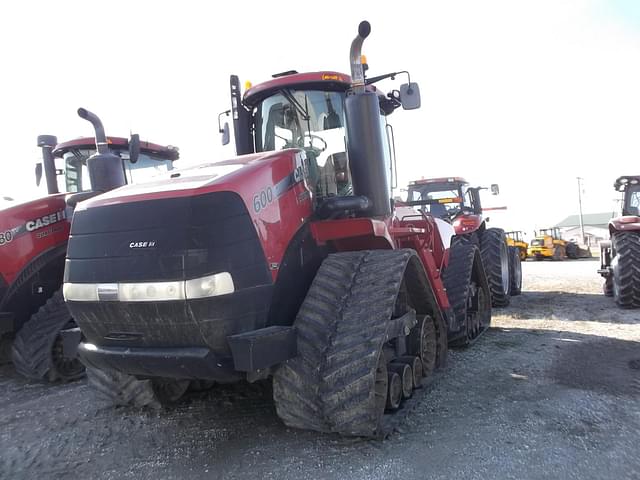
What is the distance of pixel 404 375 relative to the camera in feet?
12.4

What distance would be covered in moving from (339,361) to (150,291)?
117 cm

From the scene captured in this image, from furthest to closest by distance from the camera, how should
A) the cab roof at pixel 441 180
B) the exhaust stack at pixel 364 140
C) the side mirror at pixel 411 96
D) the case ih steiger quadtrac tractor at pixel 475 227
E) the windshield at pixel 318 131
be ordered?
1. the cab roof at pixel 441 180
2. the case ih steiger quadtrac tractor at pixel 475 227
3. the side mirror at pixel 411 96
4. the windshield at pixel 318 131
5. the exhaust stack at pixel 364 140

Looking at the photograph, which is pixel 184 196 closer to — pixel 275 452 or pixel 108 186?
pixel 275 452

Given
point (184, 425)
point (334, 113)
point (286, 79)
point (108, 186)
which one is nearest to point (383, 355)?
point (184, 425)

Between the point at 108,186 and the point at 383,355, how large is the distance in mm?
3488

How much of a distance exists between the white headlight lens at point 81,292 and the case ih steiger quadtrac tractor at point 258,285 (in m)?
0.02

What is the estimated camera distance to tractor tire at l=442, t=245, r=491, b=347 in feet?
18.9

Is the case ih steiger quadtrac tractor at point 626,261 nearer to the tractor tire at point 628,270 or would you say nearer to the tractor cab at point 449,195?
the tractor tire at point 628,270

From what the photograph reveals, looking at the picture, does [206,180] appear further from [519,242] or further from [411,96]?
[519,242]

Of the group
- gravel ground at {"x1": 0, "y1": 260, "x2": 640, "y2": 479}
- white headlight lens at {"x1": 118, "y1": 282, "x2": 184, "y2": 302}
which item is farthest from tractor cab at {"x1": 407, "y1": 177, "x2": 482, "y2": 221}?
white headlight lens at {"x1": 118, "y1": 282, "x2": 184, "y2": 302}

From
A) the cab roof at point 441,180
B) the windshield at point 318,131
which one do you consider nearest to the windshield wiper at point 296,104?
the windshield at point 318,131

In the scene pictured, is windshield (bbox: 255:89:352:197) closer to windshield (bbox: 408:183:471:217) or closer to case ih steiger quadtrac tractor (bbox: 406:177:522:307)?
case ih steiger quadtrac tractor (bbox: 406:177:522:307)

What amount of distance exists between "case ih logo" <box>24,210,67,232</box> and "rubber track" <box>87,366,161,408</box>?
2.37m

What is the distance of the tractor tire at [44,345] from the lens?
5.34 m
